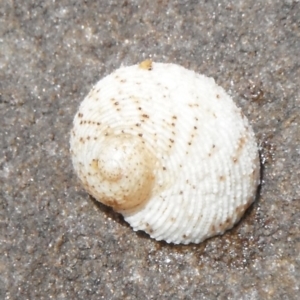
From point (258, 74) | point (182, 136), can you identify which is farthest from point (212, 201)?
point (258, 74)

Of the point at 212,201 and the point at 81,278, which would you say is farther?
the point at 81,278

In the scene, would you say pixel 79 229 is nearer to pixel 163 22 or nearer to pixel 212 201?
pixel 212 201

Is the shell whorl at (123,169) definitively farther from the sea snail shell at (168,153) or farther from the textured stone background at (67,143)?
the textured stone background at (67,143)

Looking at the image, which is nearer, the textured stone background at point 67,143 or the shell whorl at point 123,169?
the shell whorl at point 123,169

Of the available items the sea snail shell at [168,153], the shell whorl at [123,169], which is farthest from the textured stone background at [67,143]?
the shell whorl at [123,169]

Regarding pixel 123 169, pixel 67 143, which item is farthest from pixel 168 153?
pixel 67 143

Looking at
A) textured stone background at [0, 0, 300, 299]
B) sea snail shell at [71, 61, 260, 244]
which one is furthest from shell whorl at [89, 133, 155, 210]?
textured stone background at [0, 0, 300, 299]

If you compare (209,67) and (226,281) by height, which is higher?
(209,67)
